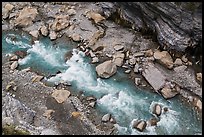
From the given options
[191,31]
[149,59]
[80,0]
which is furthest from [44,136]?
[80,0]

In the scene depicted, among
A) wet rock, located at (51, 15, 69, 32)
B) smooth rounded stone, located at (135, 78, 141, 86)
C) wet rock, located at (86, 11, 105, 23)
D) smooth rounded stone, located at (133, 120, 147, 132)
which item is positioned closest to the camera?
A: smooth rounded stone, located at (133, 120, 147, 132)

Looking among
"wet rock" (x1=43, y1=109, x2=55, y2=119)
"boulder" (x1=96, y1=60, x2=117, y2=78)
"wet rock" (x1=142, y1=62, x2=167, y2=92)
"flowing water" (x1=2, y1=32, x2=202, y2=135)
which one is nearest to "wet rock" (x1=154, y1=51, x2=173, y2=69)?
"wet rock" (x1=142, y1=62, x2=167, y2=92)

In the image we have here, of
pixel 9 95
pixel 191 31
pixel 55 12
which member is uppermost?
pixel 191 31

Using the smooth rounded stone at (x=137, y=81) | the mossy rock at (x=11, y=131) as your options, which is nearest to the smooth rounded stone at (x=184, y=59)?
the smooth rounded stone at (x=137, y=81)

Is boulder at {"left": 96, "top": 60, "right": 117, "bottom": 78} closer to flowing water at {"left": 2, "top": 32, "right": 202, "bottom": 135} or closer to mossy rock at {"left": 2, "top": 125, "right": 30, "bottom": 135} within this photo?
flowing water at {"left": 2, "top": 32, "right": 202, "bottom": 135}

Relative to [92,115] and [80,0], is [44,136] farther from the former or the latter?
[80,0]

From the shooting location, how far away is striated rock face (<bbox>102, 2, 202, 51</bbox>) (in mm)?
21688

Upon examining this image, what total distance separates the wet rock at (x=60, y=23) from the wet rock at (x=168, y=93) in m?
8.76

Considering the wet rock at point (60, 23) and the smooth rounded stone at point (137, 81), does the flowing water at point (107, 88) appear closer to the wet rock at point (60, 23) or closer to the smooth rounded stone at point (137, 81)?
the smooth rounded stone at point (137, 81)

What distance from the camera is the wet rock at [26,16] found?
1043 inches

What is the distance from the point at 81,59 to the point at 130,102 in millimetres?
4701

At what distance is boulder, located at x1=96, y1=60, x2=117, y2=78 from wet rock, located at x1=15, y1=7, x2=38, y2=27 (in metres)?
7.20

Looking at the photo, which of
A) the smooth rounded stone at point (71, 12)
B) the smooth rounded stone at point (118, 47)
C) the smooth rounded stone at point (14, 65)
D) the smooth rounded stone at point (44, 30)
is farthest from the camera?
the smooth rounded stone at point (71, 12)

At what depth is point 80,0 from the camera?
28.0 m
